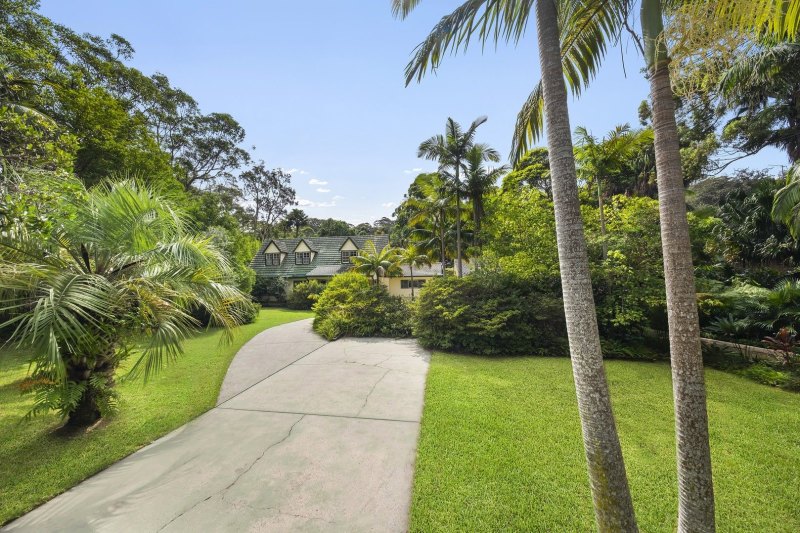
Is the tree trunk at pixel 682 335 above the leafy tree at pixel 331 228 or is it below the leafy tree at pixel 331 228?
below

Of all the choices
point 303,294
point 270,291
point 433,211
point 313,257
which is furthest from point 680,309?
point 313,257

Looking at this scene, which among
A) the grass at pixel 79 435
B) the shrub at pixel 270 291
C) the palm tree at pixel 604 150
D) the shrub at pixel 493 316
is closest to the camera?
the grass at pixel 79 435

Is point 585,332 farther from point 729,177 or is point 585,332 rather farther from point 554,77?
point 729,177

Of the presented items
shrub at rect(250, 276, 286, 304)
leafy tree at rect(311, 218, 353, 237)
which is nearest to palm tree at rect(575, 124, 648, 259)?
shrub at rect(250, 276, 286, 304)

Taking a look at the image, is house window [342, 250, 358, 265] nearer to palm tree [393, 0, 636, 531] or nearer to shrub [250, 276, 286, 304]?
shrub [250, 276, 286, 304]

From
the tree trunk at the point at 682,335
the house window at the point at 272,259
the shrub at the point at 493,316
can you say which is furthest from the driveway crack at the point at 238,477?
the house window at the point at 272,259

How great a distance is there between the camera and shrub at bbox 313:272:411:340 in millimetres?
12312

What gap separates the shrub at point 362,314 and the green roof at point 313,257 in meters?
13.2

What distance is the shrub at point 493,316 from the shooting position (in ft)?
31.3

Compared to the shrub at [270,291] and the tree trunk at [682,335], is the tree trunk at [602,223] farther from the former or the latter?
the shrub at [270,291]

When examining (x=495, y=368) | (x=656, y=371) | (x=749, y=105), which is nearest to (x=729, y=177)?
(x=749, y=105)

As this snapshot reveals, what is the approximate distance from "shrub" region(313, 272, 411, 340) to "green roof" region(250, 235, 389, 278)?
1318cm

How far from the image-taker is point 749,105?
13820 millimetres

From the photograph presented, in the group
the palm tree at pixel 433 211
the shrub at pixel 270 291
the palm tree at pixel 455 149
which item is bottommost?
the shrub at pixel 270 291
